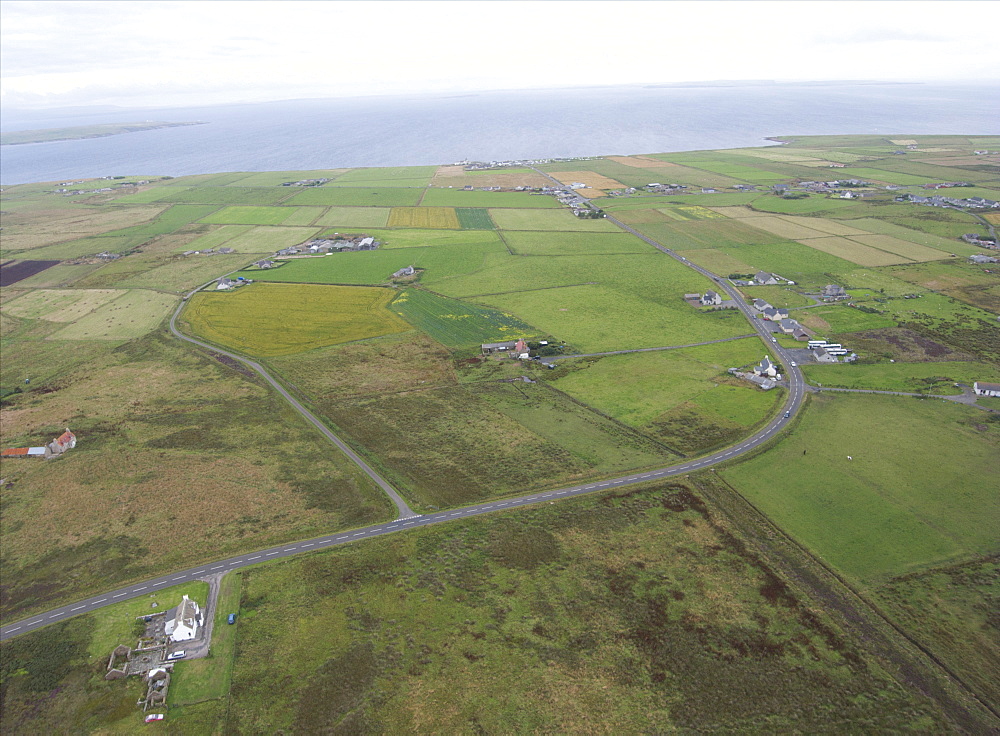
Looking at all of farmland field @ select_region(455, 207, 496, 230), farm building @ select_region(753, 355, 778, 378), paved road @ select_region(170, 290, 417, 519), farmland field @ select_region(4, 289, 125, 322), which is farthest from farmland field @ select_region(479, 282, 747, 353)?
farmland field @ select_region(4, 289, 125, 322)

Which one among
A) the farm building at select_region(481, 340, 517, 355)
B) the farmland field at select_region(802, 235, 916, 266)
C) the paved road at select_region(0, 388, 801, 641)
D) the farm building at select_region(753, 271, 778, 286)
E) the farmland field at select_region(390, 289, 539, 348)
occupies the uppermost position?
the farmland field at select_region(802, 235, 916, 266)

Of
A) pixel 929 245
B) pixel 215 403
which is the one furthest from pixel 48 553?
pixel 929 245

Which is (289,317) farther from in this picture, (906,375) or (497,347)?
(906,375)

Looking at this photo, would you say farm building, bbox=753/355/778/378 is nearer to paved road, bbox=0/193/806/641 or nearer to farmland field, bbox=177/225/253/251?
paved road, bbox=0/193/806/641

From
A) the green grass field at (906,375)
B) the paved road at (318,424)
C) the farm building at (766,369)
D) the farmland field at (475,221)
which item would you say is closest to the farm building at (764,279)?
the green grass field at (906,375)

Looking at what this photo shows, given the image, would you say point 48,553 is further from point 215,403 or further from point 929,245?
point 929,245

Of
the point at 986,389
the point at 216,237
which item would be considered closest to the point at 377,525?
the point at 986,389
